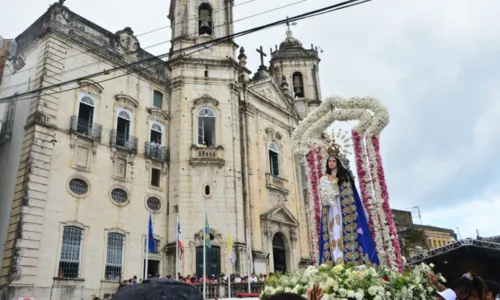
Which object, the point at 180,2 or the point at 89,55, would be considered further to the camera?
the point at 180,2

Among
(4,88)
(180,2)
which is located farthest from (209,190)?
(180,2)

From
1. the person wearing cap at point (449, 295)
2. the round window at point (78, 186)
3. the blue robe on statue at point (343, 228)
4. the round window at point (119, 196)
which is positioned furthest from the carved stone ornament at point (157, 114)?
the person wearing cap at point (449, 295)

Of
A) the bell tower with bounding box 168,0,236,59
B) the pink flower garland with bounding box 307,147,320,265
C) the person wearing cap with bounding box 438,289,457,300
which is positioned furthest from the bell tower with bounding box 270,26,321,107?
the person wearing cap with bounding box 438,289,457,300

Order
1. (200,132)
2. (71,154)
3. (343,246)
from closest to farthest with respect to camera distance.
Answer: (343,246) < (71,154) < (200,132)

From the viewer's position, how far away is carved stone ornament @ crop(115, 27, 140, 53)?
2161 cm

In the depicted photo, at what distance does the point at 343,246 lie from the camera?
10086 millimetres

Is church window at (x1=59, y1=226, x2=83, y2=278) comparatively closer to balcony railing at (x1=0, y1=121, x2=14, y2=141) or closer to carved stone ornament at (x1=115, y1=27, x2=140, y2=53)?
balcony railing at (x1=0, y1=121, x2=14, y2=141)

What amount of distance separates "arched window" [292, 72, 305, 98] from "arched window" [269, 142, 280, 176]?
23.4ft

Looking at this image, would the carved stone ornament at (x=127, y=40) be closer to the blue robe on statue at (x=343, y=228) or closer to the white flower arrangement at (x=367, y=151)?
the white flower arrangement at (x=367, y=151)

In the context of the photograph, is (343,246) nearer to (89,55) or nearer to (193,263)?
(193,263)

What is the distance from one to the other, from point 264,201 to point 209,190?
161 inches

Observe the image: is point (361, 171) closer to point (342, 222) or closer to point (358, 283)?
point (342, 222)

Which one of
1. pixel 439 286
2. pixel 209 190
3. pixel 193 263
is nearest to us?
pixel 439 286

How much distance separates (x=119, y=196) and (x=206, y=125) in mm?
6866
